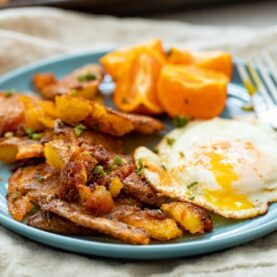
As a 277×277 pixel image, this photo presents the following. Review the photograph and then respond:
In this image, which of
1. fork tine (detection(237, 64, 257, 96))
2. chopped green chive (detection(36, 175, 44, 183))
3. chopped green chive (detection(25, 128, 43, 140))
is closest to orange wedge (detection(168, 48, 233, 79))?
fork tine (detection(237, 64, 257, 96))

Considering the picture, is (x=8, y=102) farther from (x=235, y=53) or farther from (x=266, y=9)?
(x=266, y=9)

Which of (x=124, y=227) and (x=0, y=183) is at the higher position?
(x=124, y=227)

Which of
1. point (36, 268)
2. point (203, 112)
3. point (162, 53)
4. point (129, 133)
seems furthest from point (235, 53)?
point (36, 268)

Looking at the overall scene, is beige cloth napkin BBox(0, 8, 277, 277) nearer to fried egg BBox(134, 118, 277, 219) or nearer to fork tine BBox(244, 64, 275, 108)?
fried egg BBox(134, 118, 277, 219)

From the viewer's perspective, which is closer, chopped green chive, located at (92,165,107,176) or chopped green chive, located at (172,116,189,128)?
chopped green chive, located at (92,165,107,176)

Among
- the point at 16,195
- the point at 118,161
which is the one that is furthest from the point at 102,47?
the point at 16,195

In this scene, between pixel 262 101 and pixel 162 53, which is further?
pixel 162 53
